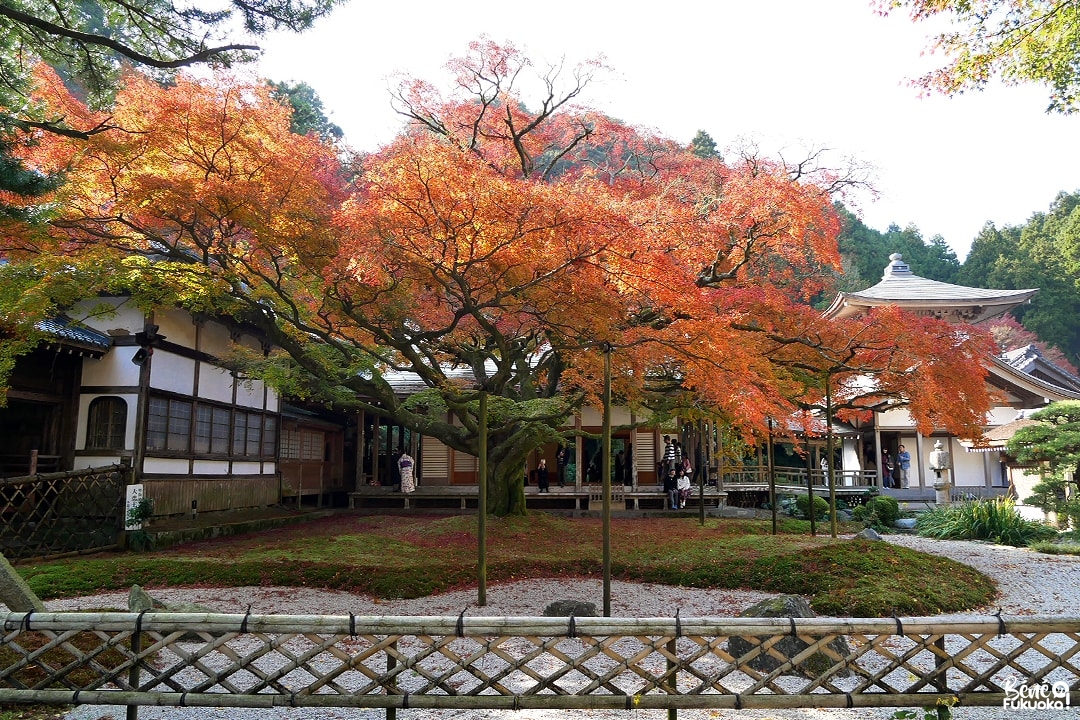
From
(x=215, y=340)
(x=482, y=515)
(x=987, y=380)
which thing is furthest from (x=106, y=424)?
(x=987, y=380)

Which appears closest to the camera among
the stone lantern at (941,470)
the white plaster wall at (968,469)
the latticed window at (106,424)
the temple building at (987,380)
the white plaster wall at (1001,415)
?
the latticed window at (106,424)

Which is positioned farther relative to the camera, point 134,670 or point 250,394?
point 250,394

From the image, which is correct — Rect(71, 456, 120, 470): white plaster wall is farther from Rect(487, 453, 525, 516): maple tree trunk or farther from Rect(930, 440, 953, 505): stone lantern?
Rect(930, 440, 953, 505): stone lantern

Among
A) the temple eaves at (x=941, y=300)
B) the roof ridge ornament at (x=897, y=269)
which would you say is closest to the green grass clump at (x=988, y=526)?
the temple eaves at (x=941, y=300)

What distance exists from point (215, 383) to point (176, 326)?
1.92 metres

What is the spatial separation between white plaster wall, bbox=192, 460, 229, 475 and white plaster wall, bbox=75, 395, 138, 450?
6.25ft

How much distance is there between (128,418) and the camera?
12719 mm

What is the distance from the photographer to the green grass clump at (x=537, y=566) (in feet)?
27.8

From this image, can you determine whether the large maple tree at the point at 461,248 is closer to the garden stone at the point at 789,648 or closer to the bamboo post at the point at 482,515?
the bamboo post at the point at 482,515

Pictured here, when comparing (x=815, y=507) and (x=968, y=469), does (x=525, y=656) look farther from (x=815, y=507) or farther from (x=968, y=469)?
(x=968, y=469)

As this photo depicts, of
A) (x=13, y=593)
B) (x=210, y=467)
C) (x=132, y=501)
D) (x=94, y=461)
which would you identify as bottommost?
(x=13, y=593)

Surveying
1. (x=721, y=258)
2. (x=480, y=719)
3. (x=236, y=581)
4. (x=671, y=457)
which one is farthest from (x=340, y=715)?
(x=671, y=457)

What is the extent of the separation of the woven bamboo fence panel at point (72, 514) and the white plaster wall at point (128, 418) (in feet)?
2.18

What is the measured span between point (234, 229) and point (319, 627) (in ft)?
25.9
